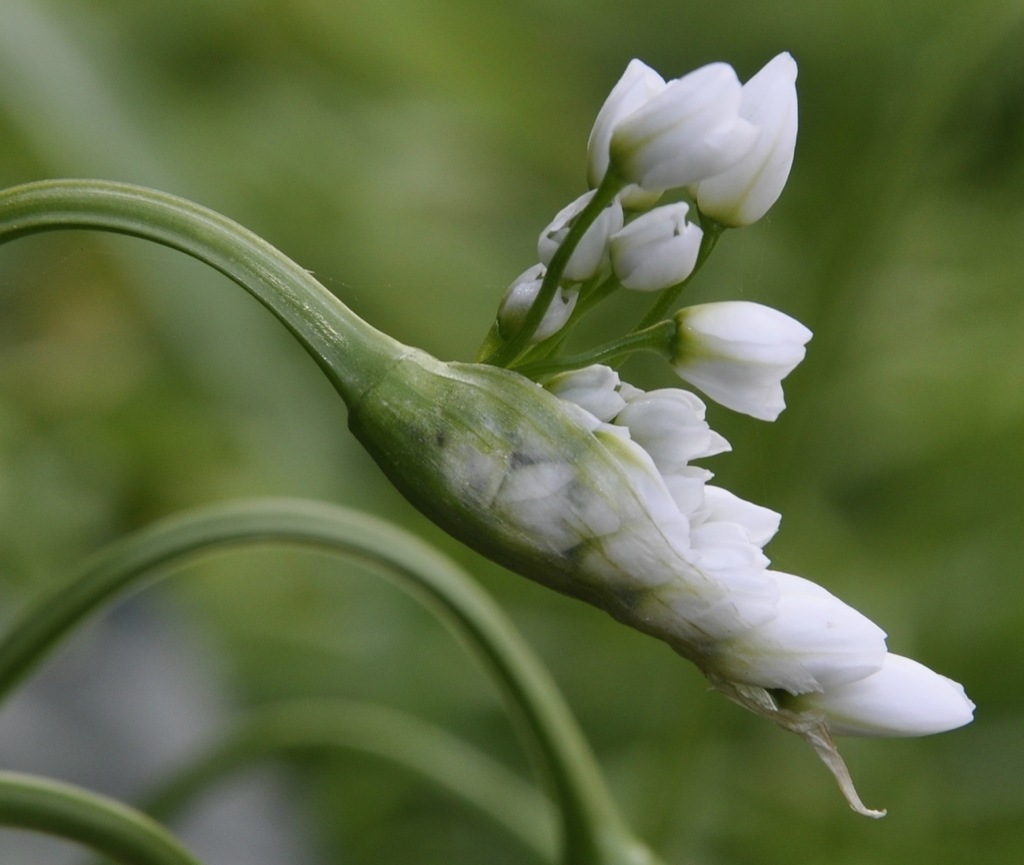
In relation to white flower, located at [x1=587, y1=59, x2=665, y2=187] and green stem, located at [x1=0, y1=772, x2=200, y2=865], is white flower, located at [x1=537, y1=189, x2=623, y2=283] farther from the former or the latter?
green stem, located at [x1=0, y1=772, x2=200, y2=865]

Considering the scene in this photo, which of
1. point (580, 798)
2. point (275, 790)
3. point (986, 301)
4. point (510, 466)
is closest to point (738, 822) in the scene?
point (275, 790)

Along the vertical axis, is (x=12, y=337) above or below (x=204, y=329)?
above

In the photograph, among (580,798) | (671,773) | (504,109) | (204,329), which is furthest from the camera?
(504,109)

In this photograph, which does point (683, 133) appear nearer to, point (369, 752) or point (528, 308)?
point (528, 308)

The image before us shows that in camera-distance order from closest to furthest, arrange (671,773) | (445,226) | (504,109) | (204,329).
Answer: (671,773) → (204,329) → (504,109) → (445,226)

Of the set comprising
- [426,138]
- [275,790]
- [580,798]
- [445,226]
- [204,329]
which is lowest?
[580,798]

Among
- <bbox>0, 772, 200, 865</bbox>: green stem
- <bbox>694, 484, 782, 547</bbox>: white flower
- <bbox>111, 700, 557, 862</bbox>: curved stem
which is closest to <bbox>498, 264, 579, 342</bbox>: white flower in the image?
<bbox>694, 484, 782, 547</bbox>: white flower

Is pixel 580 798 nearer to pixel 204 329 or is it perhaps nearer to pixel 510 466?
pixel 510 466
